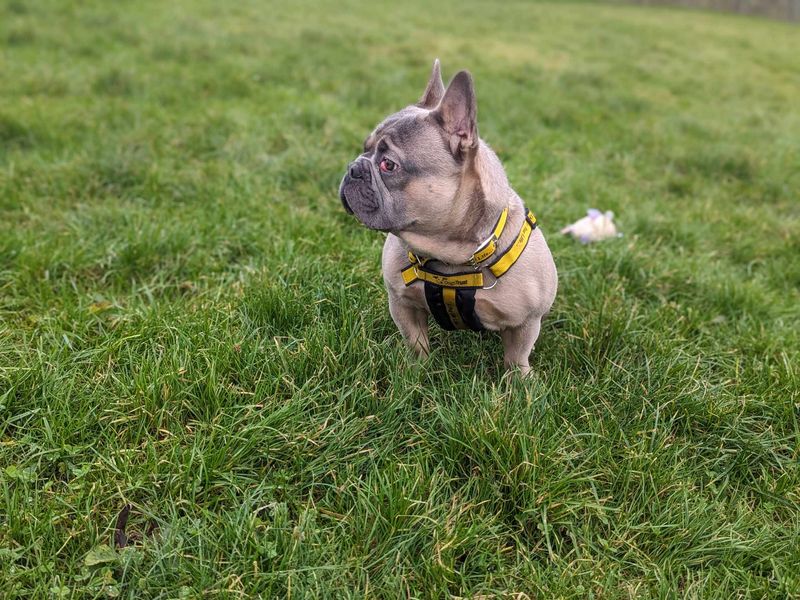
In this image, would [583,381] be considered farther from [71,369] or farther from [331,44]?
[331,44]

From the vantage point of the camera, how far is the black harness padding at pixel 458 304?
2.58m

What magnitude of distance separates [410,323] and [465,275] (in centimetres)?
43

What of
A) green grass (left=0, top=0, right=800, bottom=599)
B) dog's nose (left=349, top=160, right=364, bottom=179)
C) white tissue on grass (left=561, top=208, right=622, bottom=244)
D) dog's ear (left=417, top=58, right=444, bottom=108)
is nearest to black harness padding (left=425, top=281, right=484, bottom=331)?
green grass (left=0, top=0, right=800, bottom=599)

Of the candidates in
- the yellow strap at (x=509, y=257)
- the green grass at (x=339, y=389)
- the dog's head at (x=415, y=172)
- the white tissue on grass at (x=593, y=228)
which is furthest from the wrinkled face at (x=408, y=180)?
the white tissue on grass at (x=593, y=228)

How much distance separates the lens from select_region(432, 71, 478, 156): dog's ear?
230cm

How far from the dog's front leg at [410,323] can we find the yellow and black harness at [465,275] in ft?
0.61

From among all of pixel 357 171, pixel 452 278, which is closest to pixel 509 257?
pixel 452 278

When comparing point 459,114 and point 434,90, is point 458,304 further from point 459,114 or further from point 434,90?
point 434,90

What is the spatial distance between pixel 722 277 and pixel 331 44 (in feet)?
25.8

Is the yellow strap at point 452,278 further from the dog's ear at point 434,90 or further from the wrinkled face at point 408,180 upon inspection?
the dog's ear at point 434,90

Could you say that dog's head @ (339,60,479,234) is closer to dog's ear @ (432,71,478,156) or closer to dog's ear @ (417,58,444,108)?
dog's ear @ (432,71,478,156)

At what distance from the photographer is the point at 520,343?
109 inches

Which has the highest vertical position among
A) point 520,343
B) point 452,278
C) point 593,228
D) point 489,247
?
point 489,247

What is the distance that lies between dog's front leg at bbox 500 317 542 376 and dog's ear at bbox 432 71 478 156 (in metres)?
0.84
